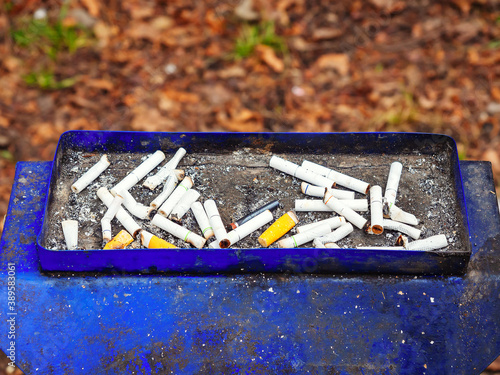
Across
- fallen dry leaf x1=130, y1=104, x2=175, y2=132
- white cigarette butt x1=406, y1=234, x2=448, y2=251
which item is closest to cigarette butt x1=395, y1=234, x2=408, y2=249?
white cigarette butt x1=406, y1=234, x2=448, y2=251

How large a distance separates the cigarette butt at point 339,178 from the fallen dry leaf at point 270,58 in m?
2.11

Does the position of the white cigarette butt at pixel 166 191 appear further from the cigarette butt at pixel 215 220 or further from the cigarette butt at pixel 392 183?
the cigarette butt at pixel 392 183

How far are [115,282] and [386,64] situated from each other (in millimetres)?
3514

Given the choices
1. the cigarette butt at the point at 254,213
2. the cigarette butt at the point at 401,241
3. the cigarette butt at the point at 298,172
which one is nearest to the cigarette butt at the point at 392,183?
the cigarette butt at the point at 401,241

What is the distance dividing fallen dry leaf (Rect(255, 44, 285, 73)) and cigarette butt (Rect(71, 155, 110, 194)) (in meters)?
2.35

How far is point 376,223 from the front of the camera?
240 centimetres

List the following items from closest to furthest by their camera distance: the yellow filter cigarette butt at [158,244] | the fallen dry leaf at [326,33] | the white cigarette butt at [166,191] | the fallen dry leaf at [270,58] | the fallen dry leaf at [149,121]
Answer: the yellow filter cigarette butt at [158,244]
the white cigarette butt at [166,191]
the fallen dry leaf at [149,121]
the fallen dry leaf at [270,58]
the fallen dry leaf at [326,33]

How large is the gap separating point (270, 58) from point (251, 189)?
2.35 m

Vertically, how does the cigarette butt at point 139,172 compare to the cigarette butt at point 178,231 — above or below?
above

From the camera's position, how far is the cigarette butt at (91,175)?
2.54 meters

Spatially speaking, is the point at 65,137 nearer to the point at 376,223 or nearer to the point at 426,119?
the point at 376,223

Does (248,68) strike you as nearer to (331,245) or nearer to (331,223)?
(331,223)

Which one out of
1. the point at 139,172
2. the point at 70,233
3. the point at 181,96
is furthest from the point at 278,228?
the point at 181,96

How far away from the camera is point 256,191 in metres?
2.63
